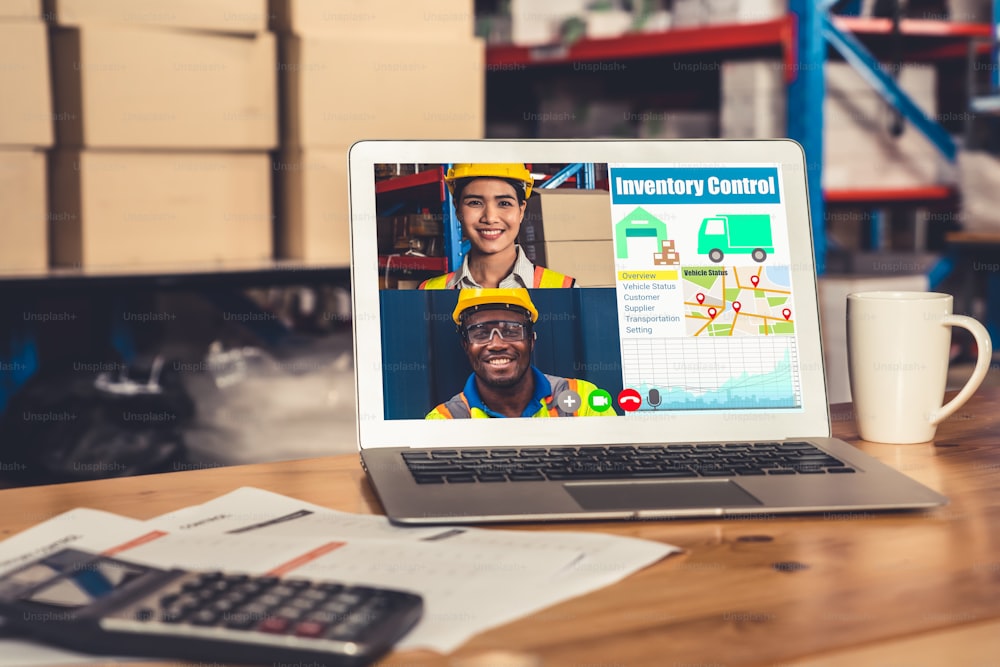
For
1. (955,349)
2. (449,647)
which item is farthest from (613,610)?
(955,349)

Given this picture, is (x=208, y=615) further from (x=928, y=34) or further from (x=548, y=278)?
(x=928, y=34)

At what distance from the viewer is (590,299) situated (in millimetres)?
848

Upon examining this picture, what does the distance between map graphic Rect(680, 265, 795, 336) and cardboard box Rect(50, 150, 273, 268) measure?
1.42 m

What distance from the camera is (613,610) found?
515 mm

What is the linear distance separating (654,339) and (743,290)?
8cm

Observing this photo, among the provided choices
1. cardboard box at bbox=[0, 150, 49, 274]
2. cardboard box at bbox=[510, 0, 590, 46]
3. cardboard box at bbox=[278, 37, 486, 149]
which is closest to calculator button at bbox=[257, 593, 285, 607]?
cardboard box at bbox=[0, 150, 49, 274]

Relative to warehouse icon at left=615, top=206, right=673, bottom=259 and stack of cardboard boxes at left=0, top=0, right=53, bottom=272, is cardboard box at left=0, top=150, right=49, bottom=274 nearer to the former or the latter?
stack of cardboard boxes at left=0, top=0, right=53, bottom=272

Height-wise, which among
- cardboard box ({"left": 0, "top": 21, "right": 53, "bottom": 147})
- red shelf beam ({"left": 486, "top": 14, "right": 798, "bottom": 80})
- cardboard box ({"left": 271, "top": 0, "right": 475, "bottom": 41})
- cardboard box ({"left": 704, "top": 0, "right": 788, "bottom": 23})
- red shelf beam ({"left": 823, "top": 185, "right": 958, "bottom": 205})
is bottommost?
red shelf beam ({"left": 823, "top": 185, "right": 958, "bottom": 205})

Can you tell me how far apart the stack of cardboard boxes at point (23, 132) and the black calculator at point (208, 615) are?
62.4 inches

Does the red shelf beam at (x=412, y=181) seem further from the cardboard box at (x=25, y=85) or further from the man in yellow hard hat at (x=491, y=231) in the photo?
the cardboard box at (x=25, y=85)

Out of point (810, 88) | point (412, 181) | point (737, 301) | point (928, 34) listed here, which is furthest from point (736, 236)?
point (928, 34)

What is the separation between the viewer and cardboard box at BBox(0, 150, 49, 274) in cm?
194

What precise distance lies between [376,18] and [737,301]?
1.52m

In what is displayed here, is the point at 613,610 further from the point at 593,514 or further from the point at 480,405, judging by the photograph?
the point at 480,405
